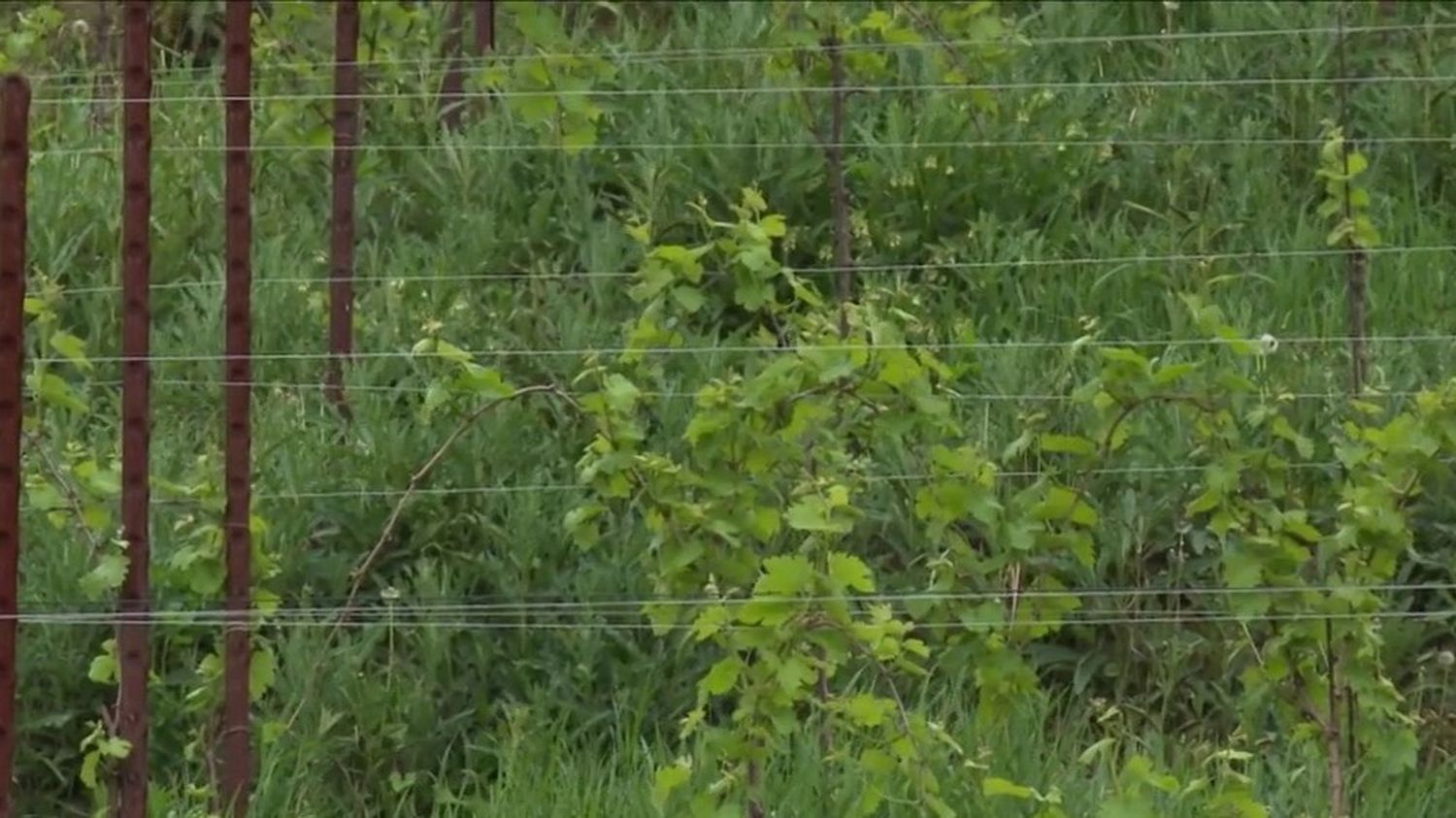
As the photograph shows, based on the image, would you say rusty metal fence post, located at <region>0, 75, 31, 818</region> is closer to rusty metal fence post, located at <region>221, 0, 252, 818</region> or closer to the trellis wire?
the trellis wire

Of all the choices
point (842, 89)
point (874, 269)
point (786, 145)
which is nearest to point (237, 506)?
Answer: point (874, 269)

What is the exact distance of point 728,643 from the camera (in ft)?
13.1

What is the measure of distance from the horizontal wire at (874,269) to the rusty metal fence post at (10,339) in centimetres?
170

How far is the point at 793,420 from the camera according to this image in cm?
415

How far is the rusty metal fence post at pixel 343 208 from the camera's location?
5539 millimetres

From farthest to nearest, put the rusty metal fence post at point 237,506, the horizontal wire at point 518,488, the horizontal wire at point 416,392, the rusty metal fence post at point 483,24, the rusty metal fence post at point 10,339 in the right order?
the rusty metal fence post at point 483,24 < the horizontal wire at point 416,392 < the horizontal wire at point 518,488 < the rusty metal fence post at point 237,506 < the rusty metal fence post at point 10,339

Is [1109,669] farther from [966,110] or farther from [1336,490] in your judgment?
[966,110]

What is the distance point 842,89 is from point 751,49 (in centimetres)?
85

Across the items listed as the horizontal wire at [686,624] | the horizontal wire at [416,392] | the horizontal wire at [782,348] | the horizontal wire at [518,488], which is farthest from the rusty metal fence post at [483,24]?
the horizontal wire at [686,624]

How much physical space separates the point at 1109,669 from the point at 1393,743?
0.71 m

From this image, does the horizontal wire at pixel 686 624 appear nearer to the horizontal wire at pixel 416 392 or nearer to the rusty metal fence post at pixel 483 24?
the horizontal wire at pixel 416 392

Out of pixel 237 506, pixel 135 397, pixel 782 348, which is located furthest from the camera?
pixel 782 348

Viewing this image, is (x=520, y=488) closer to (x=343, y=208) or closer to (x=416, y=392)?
(x=416, y=392)

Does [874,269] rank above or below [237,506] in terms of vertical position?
above
